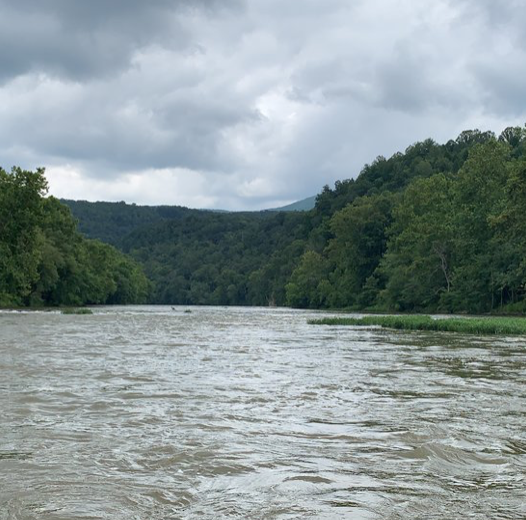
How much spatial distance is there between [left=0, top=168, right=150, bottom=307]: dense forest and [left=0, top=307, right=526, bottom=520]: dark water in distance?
5281cm

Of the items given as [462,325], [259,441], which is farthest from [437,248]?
[259,441]

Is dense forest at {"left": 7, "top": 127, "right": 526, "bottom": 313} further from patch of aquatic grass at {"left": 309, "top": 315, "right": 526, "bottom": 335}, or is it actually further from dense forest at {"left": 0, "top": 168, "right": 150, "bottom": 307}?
patch of aquatic grass at {"left": 309, "top": 315, "right": 526, "bottom": 335}

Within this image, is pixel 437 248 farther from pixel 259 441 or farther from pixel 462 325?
pixel 259 441

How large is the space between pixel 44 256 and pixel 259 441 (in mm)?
78482

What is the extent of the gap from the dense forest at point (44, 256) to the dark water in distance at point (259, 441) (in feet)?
173

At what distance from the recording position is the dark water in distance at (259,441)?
524cm

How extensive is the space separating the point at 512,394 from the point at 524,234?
1763 inches

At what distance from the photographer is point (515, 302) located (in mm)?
61250

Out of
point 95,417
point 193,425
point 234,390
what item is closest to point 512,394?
point 234,390

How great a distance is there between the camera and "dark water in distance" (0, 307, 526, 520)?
17.2 feet

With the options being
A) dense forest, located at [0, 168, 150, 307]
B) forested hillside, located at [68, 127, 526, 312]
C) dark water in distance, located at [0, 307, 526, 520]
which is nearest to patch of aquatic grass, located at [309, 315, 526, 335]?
dark water in distance, located at [0, 307, 526, 520]

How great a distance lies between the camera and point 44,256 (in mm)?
81188

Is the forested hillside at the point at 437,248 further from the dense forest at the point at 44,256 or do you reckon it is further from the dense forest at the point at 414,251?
the dense forest at the point at 44,256

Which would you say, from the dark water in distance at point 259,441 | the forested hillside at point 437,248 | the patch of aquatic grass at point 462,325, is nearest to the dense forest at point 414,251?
the forested hillside at point 437,248
